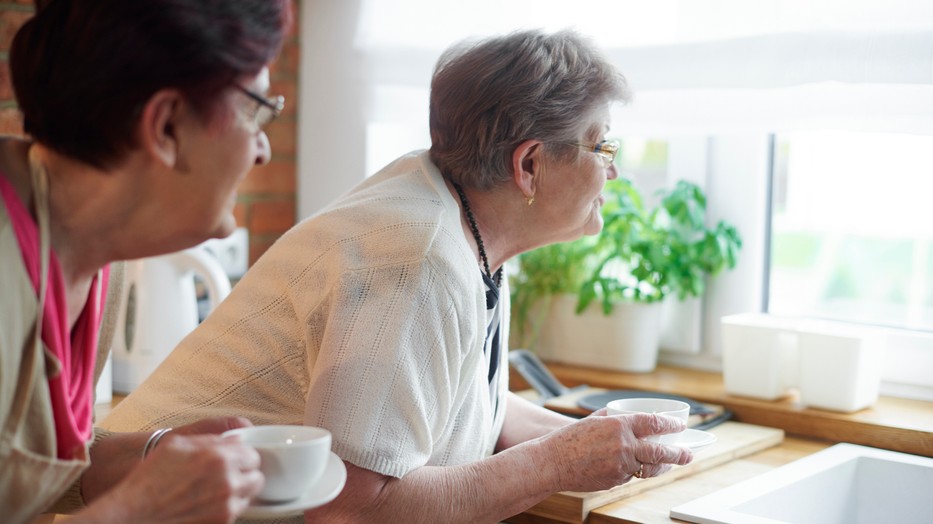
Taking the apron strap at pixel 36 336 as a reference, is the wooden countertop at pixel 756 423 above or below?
below

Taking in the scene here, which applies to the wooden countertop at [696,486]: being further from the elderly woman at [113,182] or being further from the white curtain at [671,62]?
the elderly woman at [113,182]

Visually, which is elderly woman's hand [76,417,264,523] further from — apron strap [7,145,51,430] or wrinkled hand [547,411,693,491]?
wrinkled hand [547,411,693,491]

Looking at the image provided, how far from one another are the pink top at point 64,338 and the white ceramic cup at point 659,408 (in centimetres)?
68

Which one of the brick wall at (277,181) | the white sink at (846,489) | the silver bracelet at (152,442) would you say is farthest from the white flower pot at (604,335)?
the silver bracelet at (152,442)

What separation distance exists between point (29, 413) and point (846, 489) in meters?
1.27

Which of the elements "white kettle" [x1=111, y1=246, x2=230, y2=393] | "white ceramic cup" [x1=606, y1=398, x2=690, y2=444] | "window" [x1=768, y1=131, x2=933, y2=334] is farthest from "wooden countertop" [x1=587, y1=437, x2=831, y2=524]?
"white kettle" [x1=111, y1=246, x2=230, y2=393]

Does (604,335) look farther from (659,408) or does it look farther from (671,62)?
(659,408)

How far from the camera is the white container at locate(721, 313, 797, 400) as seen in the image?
1.94 meters

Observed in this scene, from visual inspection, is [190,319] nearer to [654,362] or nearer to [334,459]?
[654,362]

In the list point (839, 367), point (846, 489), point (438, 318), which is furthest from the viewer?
point (839, 367)

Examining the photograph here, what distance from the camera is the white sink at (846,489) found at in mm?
1566

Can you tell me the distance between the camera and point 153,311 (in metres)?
2.09

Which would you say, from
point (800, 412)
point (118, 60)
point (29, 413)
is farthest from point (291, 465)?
point (800, 412)

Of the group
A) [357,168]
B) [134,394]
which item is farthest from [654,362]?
[134,394]
